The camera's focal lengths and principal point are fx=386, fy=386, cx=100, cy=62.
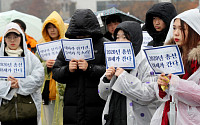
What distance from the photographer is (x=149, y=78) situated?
4.18m

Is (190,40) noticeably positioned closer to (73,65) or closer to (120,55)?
(120,55)

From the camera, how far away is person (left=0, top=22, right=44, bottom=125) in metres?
5.32

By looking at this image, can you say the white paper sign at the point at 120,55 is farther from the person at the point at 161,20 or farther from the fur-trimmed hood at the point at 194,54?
the person at the point at 161,20

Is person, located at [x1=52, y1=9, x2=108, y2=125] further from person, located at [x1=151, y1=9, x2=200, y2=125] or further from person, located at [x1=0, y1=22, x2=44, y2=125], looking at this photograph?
person, located at [x1=151, y1=9, x2=200, y2=125]

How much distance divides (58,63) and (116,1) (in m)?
13.4

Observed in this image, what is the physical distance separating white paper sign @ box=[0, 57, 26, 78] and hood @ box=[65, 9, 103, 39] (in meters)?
0.85

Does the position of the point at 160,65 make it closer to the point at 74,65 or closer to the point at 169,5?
the point at 74,65

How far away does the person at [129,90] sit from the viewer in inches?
160

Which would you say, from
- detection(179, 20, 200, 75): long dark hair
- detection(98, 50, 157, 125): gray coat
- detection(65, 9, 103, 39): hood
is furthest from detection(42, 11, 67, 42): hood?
detection(179, 20, 200, 75): long dark hair

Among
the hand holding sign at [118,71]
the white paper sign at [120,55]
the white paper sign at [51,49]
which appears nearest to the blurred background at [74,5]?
the white paper sign at [51,49]

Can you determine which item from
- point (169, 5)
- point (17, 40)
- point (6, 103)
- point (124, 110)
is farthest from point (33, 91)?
point (169, 5)

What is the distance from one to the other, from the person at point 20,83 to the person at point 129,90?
1.40 metres

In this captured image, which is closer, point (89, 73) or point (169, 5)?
point (89, 73)

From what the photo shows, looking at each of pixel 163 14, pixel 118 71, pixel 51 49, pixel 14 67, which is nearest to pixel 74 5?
pixel 51 49
